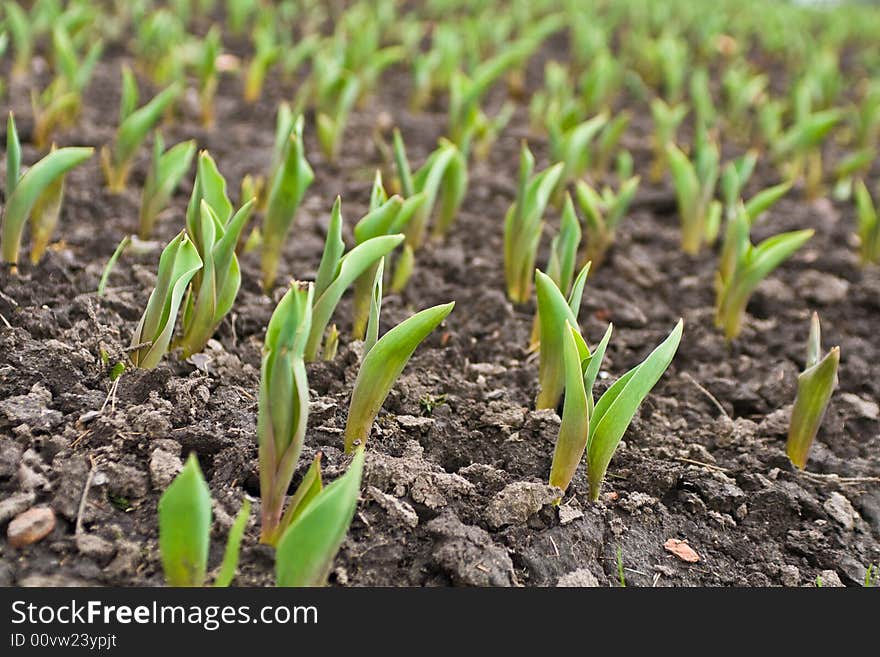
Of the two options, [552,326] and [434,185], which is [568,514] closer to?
[552,326]

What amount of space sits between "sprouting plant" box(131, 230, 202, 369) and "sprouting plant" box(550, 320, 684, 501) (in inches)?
28.2

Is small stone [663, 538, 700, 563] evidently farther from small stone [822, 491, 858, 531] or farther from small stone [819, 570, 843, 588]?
small stone [822, 491, 858, 531]

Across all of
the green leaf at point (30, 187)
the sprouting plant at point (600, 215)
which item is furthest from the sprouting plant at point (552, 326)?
the green leaf at point (30, 187)

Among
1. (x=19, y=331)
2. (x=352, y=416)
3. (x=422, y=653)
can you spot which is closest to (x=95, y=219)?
(x=19, y=331)

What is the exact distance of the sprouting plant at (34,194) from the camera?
6.73 ft

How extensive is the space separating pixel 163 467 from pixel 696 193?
6.59 ft

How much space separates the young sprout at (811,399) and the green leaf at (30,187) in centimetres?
165

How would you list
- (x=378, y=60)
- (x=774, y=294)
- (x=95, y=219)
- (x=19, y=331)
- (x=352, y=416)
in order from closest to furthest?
(x=352, y=416), (x=19, y=331), (x=95, y=219), (x=774, y=294), (x=378, y=60)

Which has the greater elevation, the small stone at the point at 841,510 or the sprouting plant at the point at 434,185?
the sprouting plant at the point at 434,185

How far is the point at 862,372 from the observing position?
2.49 m

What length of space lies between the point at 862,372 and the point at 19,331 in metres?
2.11

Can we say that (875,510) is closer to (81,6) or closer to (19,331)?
(19,331)

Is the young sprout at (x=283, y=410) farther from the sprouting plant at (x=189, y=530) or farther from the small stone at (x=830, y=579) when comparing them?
the small stone at (x=830, y=579)

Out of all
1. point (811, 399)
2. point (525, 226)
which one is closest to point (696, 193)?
point (525, 226)
